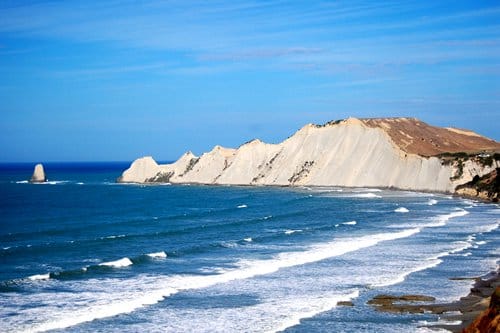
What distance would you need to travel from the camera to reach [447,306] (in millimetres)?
26125

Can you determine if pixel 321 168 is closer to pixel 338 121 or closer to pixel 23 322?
pixel 338 121

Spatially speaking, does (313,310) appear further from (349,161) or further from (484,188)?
(349,161)

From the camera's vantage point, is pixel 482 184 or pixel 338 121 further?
pixel 338 121

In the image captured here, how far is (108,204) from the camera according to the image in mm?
78500

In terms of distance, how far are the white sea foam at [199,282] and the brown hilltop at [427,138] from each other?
72870 mm

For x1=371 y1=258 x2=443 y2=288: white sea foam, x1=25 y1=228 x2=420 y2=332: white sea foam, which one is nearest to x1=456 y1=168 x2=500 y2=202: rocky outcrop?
x1=25 y1=228 x2=420 y2=332: white sea foam

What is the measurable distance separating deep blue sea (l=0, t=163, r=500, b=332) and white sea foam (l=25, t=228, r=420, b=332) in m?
0.07

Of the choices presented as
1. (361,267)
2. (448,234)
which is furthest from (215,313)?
(448,234)

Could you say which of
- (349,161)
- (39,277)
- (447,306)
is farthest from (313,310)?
(349,161)

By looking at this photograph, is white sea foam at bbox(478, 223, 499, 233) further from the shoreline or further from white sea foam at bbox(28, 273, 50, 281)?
white sea foam at bbox(28, 273, 50, 281)

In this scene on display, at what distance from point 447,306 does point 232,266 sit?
12.0 m

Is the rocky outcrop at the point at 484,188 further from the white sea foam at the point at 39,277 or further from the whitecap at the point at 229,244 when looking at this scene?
the white sea foam at the point at 39,277

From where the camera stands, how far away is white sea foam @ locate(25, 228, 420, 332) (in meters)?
24.3

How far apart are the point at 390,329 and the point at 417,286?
753 centimetres
